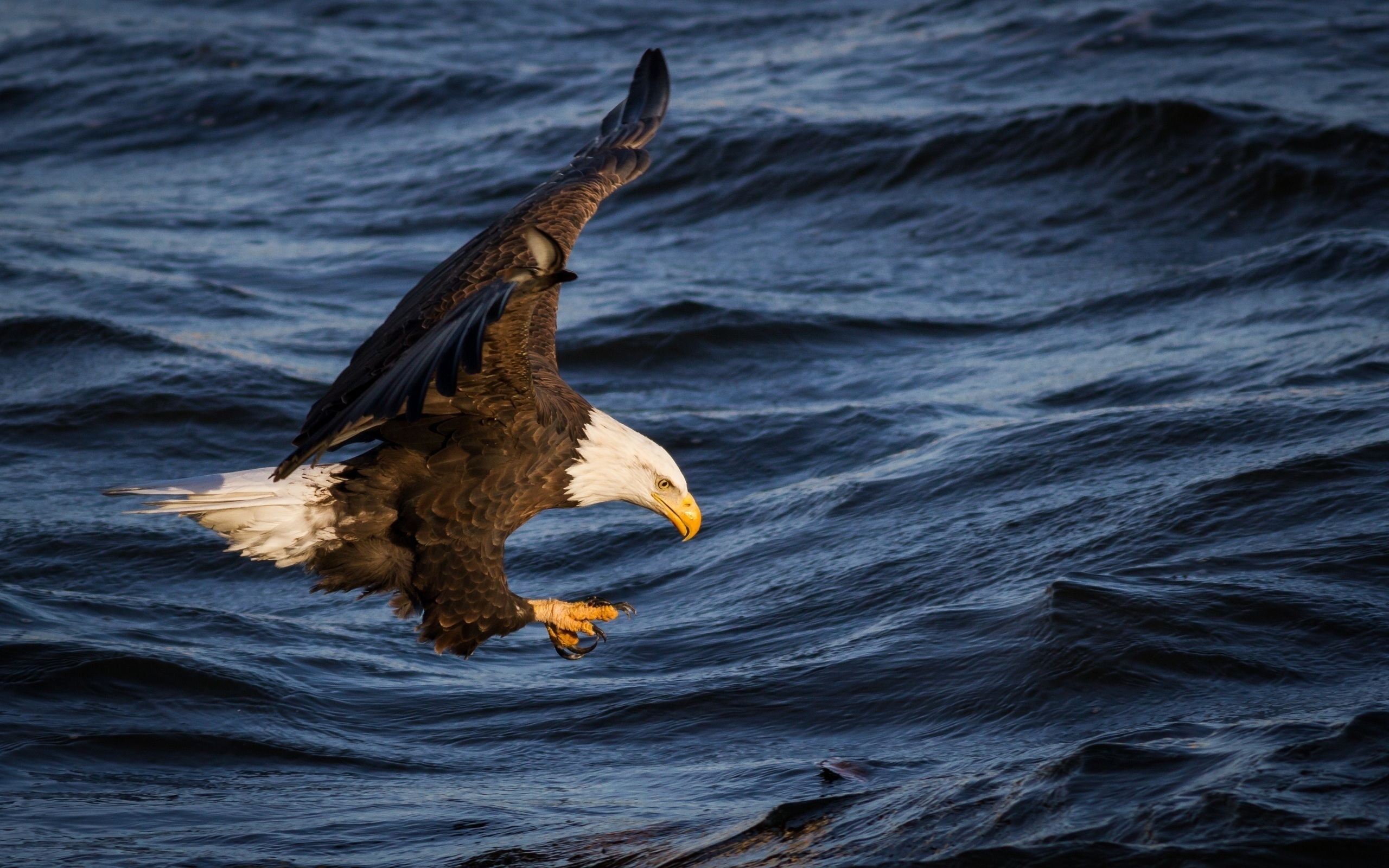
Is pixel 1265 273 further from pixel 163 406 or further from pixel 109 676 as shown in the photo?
pixel 109 676

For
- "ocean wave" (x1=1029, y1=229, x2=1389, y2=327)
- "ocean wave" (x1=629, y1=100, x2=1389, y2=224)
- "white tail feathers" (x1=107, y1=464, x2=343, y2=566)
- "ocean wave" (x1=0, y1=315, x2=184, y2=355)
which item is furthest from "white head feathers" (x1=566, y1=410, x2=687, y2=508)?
"ocean wave" (x1=629, y1=100, x2=1389, y2=224)

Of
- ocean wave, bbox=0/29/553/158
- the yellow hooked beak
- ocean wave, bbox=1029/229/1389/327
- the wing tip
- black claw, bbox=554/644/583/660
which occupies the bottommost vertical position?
black claw, bbox=554/644/583/660

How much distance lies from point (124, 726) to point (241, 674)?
0.43 m

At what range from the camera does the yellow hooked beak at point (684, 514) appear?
443cm

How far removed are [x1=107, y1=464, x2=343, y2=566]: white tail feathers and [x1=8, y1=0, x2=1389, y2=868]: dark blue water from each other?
2.12 ft

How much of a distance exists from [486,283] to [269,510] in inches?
34.3

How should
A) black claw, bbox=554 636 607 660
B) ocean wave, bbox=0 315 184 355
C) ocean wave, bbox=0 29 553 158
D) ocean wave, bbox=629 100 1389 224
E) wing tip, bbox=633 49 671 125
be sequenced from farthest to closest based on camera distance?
ocean wave, bbox=0 29 553 158, ocean wave, bbox=629 100 1389 224, ocean wave, bbox=0 315 184 355, wing tip, bbox=633 49 671 125, black claw, bbox=554 636 607 660

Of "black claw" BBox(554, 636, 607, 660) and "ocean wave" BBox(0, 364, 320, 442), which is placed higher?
"ocean wave" BBox(0, 364, 320, 442)

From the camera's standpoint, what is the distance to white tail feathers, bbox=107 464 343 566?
4.07 metres

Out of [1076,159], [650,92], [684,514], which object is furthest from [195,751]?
[1076,159]

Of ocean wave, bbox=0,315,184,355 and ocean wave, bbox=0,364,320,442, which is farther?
ocean wave, bbox=0,315,184,355

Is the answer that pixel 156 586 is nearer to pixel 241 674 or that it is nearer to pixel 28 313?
pixel 241 674

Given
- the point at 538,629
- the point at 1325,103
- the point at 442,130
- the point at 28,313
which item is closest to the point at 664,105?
the point at 538,629

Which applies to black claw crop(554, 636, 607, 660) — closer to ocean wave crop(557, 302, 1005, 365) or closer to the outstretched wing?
the outstretched wing
